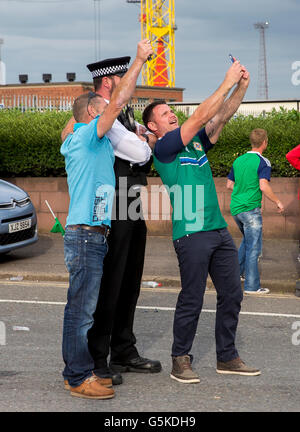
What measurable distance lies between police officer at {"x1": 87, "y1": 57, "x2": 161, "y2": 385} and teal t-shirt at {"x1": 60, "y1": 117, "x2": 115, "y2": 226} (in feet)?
0.63

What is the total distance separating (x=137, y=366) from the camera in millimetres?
5906

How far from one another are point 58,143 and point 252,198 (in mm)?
5580

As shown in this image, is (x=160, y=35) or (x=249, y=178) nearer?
(x=249, y=178)

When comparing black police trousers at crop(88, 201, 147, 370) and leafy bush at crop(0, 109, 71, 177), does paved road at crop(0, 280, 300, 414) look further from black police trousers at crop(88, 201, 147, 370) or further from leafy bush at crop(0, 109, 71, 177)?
leafy bush at crop(0, 109, 71, 177)

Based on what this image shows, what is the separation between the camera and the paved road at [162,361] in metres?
5.14

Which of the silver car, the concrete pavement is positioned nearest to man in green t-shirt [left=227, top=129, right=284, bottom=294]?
the concrete pavement

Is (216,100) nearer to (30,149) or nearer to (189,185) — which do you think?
(189,185)

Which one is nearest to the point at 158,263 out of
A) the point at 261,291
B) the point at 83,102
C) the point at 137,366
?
the point at 261,291

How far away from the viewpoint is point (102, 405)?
512 cm

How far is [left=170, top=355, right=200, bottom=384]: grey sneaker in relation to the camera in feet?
18.4
